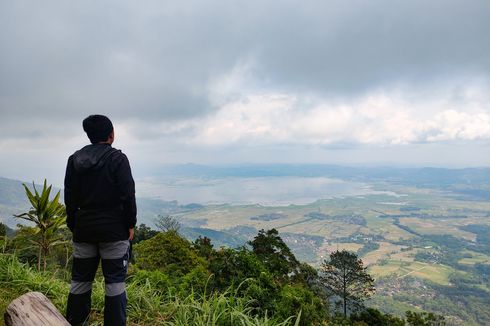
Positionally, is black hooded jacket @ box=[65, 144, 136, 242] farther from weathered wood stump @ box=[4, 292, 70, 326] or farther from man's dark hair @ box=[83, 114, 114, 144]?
weathered wood stump @ box=[4, 292, 70, 326]

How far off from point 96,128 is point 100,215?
0.75m

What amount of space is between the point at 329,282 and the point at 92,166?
86.1 ft

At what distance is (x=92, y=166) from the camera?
262 cm

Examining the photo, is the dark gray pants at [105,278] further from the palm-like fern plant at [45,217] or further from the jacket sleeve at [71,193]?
the palm-like fern plant at [45,217]

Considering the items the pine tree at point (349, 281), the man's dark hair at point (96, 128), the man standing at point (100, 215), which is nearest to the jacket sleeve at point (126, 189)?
the man standing at point (100, 215)

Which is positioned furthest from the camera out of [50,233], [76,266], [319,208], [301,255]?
[319,208]

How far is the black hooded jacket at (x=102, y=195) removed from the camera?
8.55 feet

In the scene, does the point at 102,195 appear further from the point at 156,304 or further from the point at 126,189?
the point at 156,304

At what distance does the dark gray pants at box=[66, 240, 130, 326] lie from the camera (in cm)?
268

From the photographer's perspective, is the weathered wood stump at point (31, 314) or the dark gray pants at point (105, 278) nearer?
the weathered wood stump at point (31, 314)

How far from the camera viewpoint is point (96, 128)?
2801 mm

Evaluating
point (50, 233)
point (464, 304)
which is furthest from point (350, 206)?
point (50, 233)

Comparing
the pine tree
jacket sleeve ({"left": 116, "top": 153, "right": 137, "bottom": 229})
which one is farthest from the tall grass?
the pine tree

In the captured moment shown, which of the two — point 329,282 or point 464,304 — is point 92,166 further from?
point 464,304
